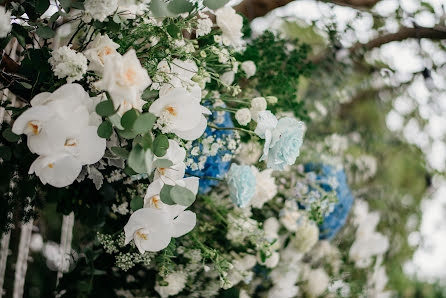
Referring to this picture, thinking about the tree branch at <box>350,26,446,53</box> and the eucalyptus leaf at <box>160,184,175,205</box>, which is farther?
the tree branch at <box>350,26,446,53</box>

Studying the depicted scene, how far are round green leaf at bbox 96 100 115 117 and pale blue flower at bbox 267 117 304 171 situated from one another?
0.26 m

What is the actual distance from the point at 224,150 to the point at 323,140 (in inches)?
22.2

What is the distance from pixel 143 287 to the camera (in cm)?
97

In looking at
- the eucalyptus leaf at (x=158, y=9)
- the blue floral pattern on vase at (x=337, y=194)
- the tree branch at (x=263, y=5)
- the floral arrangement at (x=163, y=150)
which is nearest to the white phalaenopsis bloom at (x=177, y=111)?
the floral arrangement at (x=163, y=150)

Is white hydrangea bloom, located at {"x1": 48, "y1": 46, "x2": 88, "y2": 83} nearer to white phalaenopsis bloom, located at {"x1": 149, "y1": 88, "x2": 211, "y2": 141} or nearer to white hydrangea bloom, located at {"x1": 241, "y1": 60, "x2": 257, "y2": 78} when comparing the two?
white phalaenopsis bloom, located at {"x1": 149, "y1": 88, "x2": 211, "y2": 141}

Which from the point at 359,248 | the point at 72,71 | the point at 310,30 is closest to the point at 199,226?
the point at 72,71

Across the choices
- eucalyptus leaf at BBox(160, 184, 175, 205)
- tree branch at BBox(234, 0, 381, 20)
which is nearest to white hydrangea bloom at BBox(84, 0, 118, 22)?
eucalyptus leaf at BBox(160, 184, 175, 205)

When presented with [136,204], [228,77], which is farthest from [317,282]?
[136,204]

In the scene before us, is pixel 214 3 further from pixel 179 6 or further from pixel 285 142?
pixel 285 142

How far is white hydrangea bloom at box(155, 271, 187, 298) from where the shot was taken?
90 cm

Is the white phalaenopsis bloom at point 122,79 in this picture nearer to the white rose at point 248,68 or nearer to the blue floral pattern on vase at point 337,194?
the white rose at point 248,68

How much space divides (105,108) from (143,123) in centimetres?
5

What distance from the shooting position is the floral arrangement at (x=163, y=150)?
49 centimetres

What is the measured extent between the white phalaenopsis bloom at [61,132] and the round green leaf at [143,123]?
0.06m
